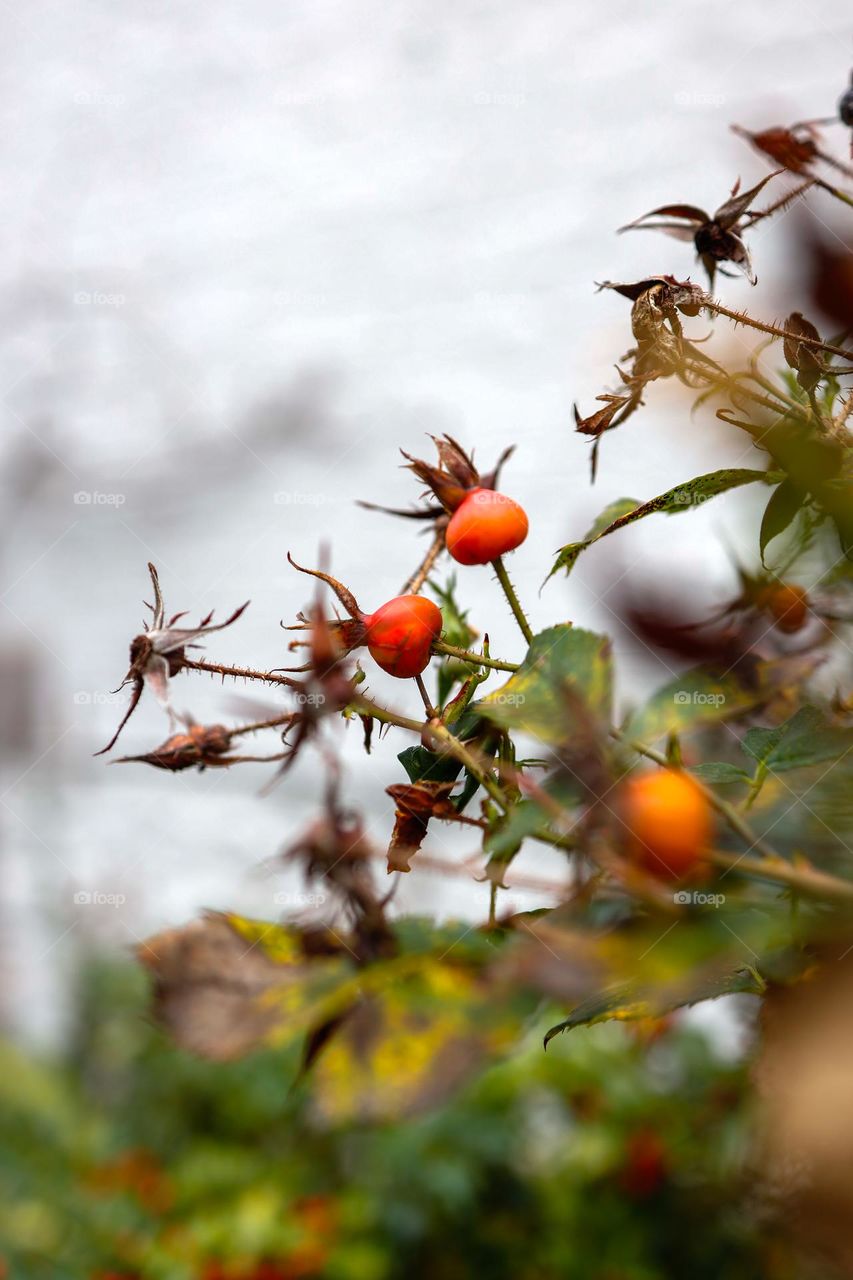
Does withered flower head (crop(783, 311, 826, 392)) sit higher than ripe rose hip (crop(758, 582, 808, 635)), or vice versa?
withered flower head (crop(783, 311, 826, 392))

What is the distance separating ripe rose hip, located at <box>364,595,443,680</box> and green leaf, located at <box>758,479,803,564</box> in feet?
0.34

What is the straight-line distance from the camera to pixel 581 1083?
112 centimetres

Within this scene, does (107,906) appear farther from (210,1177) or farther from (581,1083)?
(581,1083)

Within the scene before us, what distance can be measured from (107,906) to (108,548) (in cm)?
95

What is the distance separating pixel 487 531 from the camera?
1.22 ft

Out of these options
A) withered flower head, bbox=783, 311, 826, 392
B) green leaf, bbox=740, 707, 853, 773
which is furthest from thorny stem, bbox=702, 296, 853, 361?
green leaf, bbox=740, 707, 853, 773

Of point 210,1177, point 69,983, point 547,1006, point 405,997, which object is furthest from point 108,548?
point 547,1006

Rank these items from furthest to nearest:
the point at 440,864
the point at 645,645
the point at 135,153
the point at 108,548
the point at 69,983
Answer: the point at 108,548
the point at 135,153
the point at 69,983
the point at 645,645
the point at 440,864

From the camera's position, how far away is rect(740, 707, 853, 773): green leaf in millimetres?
324

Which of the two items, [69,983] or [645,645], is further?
[69,983]

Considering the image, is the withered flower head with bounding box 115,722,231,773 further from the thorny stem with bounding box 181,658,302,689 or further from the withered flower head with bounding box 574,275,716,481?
the withered flower head with bounding box 574,275,716,481

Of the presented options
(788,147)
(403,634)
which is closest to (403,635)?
(403,634)

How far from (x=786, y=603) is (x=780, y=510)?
111mm

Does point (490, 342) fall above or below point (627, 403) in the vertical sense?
above
